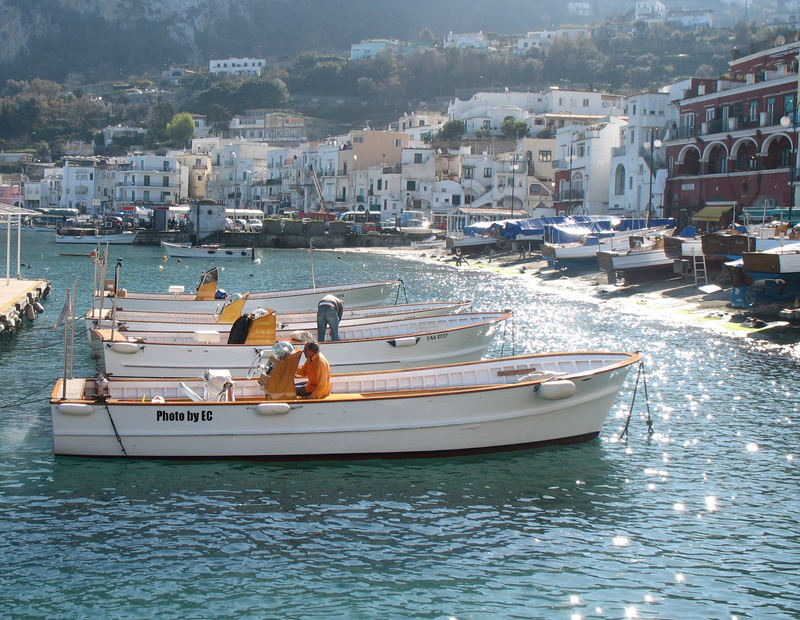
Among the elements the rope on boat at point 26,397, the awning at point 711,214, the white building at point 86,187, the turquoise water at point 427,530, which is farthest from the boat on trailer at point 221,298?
the white building at point 86,187

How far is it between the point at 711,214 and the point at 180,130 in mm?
137411

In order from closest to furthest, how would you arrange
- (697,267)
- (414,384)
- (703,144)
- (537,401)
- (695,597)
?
(695,597)
(537,401)
(414,384)
(697,267)
(703,144)

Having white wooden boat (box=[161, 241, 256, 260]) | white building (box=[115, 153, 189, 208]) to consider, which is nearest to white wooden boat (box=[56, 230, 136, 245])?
white wooden boat (box=[161, 241, 256, 260])

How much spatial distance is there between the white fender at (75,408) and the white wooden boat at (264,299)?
611 inches

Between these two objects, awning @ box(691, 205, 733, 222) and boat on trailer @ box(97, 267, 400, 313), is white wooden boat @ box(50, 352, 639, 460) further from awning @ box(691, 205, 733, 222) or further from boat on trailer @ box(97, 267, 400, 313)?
awning @ box(691, 205, 733, 222)

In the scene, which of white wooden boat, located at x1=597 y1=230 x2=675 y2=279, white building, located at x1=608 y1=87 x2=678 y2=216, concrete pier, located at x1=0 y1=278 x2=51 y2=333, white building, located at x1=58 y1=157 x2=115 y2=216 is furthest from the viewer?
white building, located at x1=58 y1=157 x2=115 y2=216

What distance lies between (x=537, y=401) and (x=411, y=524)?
4244 millimetres

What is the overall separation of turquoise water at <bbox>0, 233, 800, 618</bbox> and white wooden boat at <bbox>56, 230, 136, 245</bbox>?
84693mm

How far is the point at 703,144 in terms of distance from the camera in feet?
215

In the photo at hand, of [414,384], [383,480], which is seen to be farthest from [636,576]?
[414,384]

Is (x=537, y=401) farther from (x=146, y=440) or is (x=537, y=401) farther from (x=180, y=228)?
(x=180, y=228)

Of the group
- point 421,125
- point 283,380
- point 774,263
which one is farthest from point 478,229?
point 421,125

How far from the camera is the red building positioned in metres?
56.6

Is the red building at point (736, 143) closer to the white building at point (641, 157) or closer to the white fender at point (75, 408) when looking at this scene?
the white building at point (641, 157)
